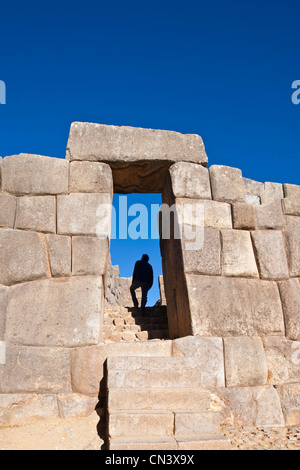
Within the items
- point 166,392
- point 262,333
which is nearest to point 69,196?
point 166,392

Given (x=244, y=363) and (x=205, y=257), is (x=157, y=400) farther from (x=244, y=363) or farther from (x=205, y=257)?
(x=205, y=257)

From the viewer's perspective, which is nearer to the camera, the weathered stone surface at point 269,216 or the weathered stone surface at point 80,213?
the weathered stone surface at point 80,213

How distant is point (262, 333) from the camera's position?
190 inches

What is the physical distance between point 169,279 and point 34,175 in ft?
8.32

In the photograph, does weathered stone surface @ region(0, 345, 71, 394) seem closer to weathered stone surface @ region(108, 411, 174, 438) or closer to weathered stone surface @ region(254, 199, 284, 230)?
weathered stone surface @ region(108, 411, 174, 438)

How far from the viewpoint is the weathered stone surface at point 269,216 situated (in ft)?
17.8

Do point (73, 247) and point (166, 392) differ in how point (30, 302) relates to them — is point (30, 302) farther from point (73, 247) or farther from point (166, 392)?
point (166, 392)

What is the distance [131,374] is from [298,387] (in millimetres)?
2231

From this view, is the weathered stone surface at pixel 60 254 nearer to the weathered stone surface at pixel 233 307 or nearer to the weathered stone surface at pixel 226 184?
the weathered stone surface at pixel 233 307

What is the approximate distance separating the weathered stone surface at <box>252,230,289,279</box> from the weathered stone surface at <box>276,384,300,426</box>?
4.63 feet

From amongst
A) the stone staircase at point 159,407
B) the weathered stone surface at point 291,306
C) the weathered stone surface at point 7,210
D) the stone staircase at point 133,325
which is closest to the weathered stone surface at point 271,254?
the weathered stone surface at point 291,306

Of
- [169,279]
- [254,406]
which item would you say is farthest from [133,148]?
[254,406]

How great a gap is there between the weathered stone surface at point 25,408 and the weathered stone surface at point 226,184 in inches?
133
